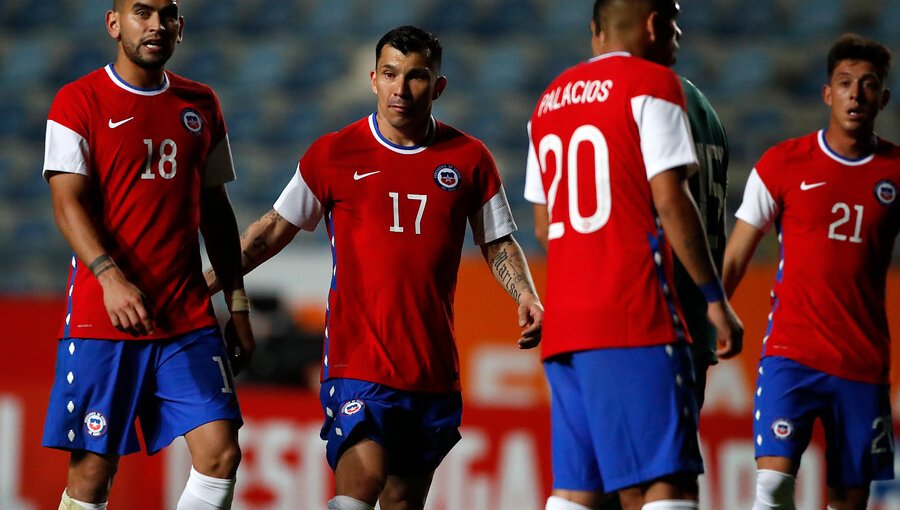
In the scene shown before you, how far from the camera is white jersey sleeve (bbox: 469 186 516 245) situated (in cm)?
515

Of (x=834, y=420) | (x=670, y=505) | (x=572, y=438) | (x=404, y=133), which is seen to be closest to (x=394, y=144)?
(x=404, y=133)

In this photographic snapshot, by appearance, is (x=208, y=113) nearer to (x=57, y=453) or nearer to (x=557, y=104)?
(x=557, y=104)

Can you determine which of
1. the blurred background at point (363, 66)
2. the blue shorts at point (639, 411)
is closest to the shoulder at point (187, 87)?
the blue shorts at point (639, 411)

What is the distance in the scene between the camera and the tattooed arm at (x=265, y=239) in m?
5.12

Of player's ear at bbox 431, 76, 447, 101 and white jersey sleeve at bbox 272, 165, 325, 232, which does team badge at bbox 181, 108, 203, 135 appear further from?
player's ear at bbox 431, 76, 447, 101

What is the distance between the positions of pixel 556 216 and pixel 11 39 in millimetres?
11842

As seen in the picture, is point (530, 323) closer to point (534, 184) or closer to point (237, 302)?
point (534, 184)

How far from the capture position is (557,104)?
12.8 ft

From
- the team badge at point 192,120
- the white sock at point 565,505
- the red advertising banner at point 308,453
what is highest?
the team badge at point 192,120

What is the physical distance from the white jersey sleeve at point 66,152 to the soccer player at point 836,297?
8.79ft

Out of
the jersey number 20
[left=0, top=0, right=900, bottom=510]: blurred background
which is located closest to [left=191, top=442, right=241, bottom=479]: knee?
the jersey number 20

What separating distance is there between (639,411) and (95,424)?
2.04 meters

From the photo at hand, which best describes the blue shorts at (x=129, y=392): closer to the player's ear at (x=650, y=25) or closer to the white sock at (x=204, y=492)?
the white sock at (x=204, y=492)

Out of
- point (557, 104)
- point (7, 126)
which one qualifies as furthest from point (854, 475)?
point (7, 126)
